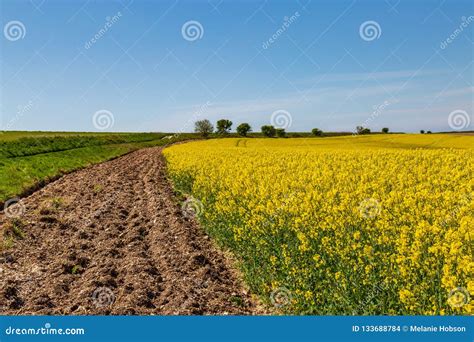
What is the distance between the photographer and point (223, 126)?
413 feet

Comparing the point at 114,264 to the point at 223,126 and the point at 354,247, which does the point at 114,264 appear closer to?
the point at 354,247

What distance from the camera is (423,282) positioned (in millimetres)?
5957

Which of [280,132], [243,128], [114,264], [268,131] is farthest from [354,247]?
[243,128]

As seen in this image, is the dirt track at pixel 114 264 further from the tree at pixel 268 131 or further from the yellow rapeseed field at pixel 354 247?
the tree at pixel 268 131

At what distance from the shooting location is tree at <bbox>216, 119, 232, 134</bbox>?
125 meters

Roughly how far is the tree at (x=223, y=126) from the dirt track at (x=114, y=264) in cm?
10687

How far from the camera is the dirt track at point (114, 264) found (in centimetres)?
871

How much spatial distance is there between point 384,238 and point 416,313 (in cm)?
130

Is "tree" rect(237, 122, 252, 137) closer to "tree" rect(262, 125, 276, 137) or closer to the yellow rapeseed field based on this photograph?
"tree" rect(262, 125, 276, 137)

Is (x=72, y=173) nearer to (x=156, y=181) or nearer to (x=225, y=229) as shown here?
(x=156, y=181)

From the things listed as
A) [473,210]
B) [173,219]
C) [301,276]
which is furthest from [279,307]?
[173,219]

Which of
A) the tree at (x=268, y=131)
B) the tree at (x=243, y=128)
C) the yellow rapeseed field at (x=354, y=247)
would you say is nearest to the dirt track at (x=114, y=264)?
the yellow rapeseed field at (x=354, y=247)

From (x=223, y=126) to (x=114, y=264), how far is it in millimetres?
115673

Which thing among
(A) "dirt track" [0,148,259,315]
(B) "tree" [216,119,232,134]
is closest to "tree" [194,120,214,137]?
(B) "tree" [216,119,232,134]
